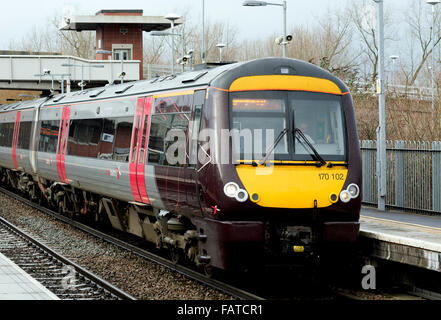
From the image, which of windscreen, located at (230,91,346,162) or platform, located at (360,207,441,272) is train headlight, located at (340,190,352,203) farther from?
platform, located at (360,207,441,272)

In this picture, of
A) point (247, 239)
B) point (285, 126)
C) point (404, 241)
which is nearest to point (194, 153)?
point (285, 126)

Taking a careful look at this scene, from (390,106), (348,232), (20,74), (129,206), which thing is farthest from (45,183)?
(20,74)

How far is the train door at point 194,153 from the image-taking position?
10685 mm

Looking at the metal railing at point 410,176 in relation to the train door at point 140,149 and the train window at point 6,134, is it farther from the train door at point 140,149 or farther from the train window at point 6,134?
the train window at point 6,134

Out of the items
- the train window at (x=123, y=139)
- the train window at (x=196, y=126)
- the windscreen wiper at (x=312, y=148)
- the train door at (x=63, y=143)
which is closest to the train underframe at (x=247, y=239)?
the windscreen wiper at (x=312, y=148)

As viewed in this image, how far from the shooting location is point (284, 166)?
1021 centimetres

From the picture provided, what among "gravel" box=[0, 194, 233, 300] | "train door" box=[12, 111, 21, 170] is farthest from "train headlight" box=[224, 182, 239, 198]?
"train door" box=[12, 111, 21, 170]

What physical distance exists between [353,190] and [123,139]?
16.3 feet

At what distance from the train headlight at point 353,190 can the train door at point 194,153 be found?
2.08 metres

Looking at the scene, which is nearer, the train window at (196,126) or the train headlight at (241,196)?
the train headlight at (241,196)

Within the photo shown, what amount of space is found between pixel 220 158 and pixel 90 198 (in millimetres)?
7969

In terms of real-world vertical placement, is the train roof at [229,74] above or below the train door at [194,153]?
above

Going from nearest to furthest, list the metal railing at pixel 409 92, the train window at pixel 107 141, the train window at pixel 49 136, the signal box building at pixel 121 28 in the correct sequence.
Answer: the train window at pixel 107 141 → the train window at pixel 49 136 → the metal railing at pixel 409 92 → the signal box building at pixel 121 28
